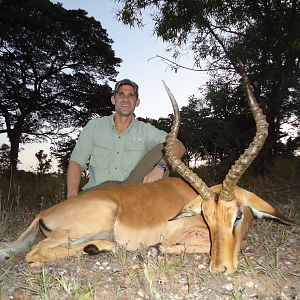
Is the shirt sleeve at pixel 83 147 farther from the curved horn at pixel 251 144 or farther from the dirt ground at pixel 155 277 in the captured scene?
the curved horn at pixel 251 144

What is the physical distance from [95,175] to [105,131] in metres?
0.56

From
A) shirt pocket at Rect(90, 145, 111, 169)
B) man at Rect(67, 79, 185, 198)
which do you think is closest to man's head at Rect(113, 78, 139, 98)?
man at Rect(67, 79, 185, 198)

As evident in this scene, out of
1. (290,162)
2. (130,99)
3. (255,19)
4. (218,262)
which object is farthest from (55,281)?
(290,162)

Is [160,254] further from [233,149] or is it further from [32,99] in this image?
[32,99]

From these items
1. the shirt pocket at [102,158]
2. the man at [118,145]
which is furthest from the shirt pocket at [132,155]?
the shirt pocket at [102,158]

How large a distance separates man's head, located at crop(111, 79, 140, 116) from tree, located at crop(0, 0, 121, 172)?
449 inches

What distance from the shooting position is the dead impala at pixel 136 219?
3570mm

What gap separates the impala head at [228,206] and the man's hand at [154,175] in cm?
143

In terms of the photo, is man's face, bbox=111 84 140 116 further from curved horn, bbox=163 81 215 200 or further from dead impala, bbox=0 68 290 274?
curved horn, bbox=163 81 215 200

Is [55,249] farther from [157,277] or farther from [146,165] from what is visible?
[146,165]

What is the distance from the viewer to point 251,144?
127 inches

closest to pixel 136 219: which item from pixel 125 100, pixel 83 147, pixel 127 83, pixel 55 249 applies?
pixel 55 249

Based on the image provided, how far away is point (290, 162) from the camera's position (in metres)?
10.0

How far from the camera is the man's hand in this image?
495 centimetres
